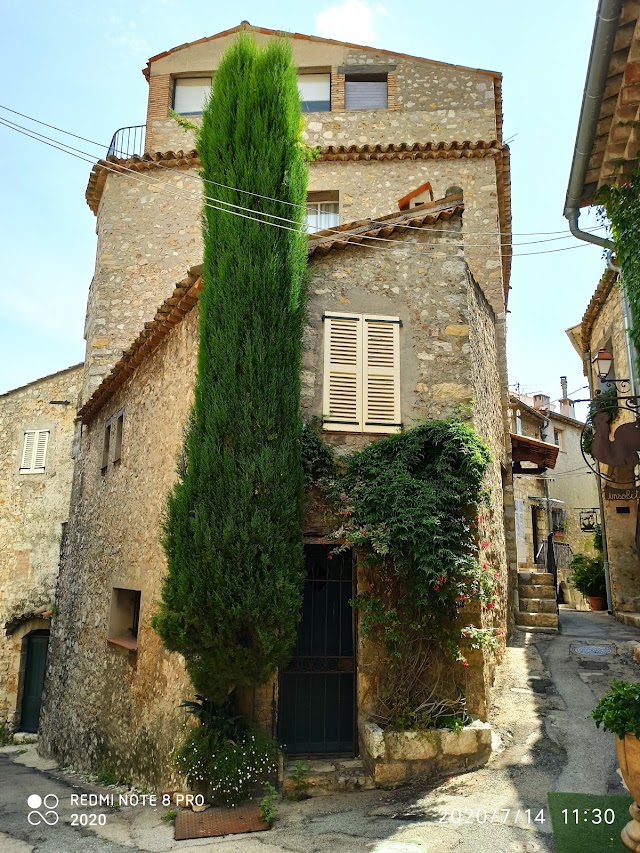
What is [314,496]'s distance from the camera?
22.3ft

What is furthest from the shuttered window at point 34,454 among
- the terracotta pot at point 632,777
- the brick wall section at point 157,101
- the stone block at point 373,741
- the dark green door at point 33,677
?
the terracotta pot at point 632,777

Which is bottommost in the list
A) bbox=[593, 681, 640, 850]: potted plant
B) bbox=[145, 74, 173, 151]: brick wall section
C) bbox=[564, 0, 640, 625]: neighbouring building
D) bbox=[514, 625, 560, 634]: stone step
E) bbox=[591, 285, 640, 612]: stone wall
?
bbox=[593, 681, 640, 850]: potted plant

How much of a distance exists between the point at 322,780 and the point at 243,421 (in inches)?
132

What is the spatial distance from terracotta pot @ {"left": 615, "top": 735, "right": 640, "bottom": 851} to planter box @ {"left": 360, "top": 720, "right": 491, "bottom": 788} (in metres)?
1.97

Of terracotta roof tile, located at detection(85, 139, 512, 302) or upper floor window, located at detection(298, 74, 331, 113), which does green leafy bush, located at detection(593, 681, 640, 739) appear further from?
upper floor window, located at detection(298, 74, 331, 113)

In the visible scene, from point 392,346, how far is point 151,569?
12.3 feet

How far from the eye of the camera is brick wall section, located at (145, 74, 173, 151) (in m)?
13.3

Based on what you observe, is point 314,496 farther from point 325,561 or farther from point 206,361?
point 206,361

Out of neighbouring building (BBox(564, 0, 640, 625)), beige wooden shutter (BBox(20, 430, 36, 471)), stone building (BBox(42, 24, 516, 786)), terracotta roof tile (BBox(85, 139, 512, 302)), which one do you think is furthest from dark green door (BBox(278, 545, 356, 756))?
beige wooden shutter (BBox(20, 430, 36, 471))

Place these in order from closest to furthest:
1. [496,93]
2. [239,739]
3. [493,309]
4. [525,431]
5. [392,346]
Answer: [239,739], [392,346], [493,309], [496,93], [525,431]

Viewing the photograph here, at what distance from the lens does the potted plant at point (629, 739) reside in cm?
399

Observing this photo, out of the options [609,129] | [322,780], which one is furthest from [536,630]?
[609,129]

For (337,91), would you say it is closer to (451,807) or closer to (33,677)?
(451,807)

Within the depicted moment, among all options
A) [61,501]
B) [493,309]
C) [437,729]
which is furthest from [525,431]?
[437,729]
